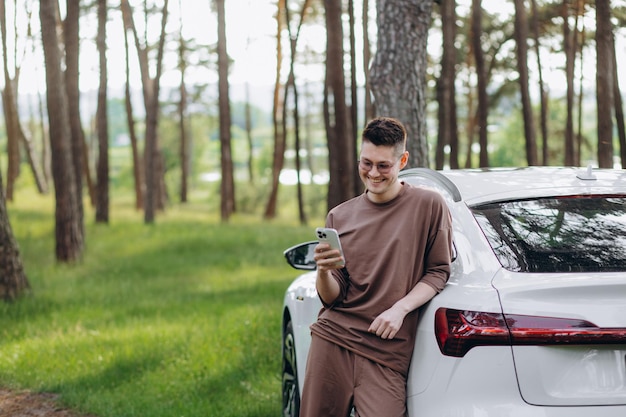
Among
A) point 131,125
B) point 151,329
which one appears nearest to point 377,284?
point 151,329

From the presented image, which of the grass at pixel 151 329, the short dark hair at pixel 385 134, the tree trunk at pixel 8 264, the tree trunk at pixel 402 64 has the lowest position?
the grass at pixel 151 329

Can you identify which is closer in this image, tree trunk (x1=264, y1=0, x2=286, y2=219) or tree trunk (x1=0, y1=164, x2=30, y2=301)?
tree trunk (x1=0, y1=164, x2=30, y2=301)

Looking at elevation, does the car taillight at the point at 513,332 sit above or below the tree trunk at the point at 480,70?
below

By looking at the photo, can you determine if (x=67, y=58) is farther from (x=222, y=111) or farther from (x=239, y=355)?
(x=239, y=355)

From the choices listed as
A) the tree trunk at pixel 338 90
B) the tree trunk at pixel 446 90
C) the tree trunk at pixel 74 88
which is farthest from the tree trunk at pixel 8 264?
the tree trunk at pixel 446 90

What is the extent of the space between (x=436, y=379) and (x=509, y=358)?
32 cm

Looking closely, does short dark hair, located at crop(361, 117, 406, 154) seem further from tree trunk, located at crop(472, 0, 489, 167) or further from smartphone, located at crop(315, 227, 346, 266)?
tree trunk, located at crop(472, 0, 489, 167)

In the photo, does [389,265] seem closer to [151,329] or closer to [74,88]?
[151,329]

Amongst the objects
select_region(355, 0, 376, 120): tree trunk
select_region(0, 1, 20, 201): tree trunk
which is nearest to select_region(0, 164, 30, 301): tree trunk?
select_region(355, 0, 376, 120): tree trunk

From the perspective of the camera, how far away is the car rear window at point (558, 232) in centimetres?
326

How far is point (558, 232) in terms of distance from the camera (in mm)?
3459

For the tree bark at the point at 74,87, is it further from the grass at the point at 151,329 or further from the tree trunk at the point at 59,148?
the grass at the point at 151,329

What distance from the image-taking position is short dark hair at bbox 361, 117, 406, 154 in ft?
11.8

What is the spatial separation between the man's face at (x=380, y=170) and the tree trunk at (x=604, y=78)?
28.1ft
